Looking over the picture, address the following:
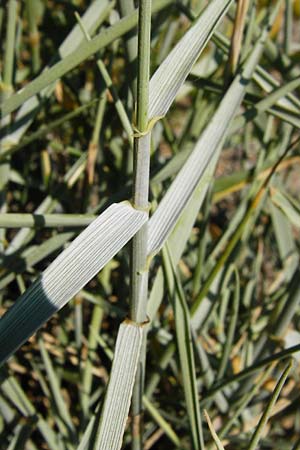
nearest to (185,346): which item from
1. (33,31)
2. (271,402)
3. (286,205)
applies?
(271,402)

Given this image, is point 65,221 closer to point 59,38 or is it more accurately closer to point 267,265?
point 59,38

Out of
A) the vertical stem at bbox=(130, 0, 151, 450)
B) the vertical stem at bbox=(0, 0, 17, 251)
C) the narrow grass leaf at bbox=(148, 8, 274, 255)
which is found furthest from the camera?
the vertical stem at bbox=(0, 0, 17, 251)

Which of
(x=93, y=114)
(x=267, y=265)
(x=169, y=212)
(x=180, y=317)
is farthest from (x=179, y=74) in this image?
(x=267, y=265)

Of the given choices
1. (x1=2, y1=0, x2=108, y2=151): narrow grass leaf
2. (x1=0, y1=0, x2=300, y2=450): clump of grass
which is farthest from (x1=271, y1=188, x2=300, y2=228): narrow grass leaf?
(x1=2, y1=0, x2=108, y2=151): narrow grass leaf

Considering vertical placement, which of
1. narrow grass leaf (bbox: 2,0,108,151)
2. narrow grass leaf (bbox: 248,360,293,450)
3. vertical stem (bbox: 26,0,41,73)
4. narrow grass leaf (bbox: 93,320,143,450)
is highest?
vertical stem (bbox: 26,0,41,73)

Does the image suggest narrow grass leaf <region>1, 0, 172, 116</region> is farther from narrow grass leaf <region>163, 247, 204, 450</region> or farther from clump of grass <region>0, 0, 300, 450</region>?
narrow grass leaf <region>163, 247, 204, 450</region>

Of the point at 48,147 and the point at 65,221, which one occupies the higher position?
the point at 48,147

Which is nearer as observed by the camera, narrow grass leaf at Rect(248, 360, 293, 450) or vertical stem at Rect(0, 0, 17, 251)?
narrow grass leaf at Rect(248, 360, 293, 450)

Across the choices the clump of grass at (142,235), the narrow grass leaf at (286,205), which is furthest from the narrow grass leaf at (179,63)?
the narrow grass leaf at (286,205)
